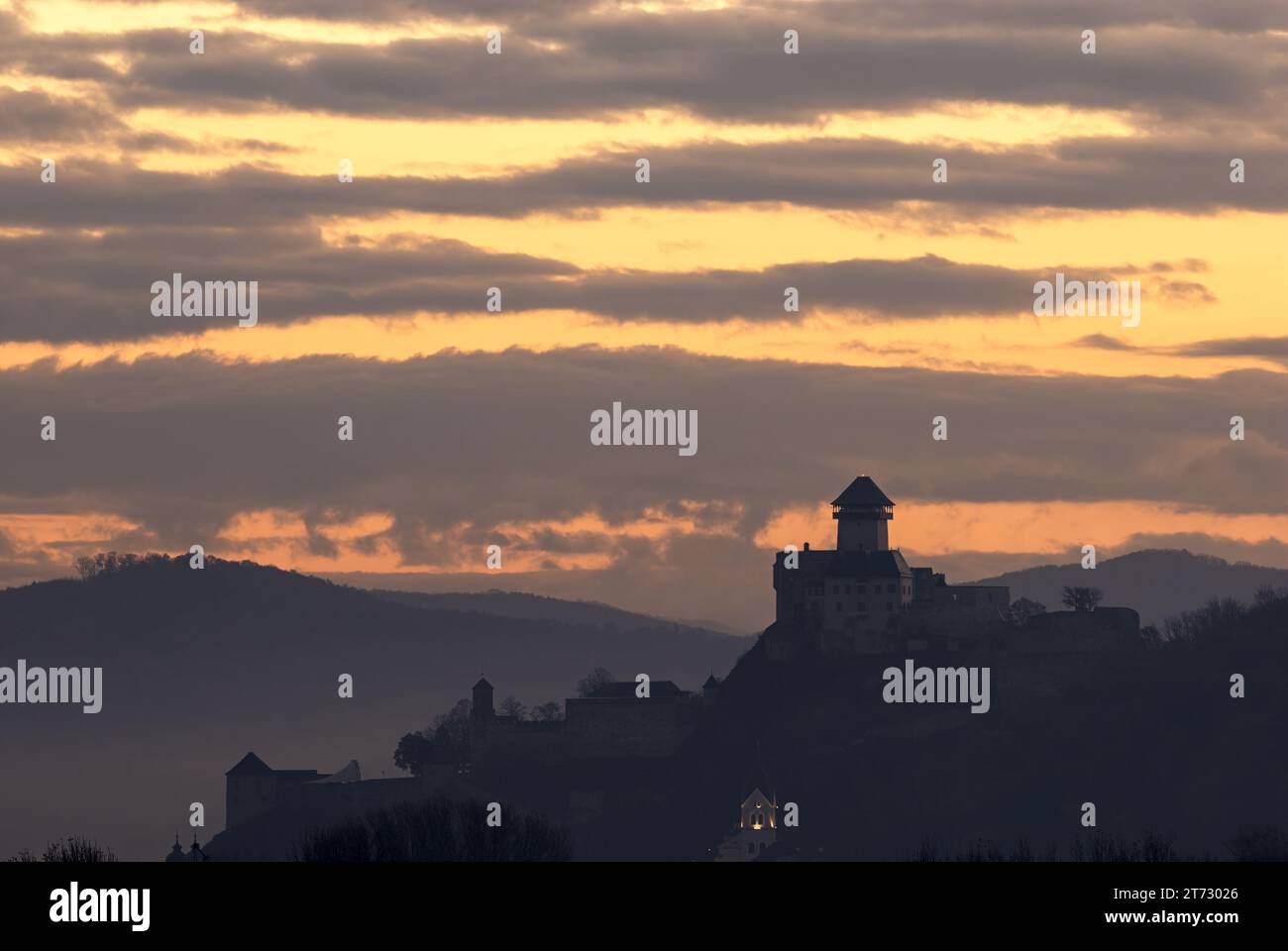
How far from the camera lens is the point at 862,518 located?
509ft

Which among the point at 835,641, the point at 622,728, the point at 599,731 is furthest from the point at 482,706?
the point at 835,641

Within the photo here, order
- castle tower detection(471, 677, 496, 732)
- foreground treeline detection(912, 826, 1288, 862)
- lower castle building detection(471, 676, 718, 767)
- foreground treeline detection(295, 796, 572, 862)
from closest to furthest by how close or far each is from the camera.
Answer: foreground treeline detection(295, 796, 572, 862)
foreground treeline detection(912, 826, 1288, 862)
lower castle building detection(471, 676, 718, 767)
castle tower detection(471, 677, 496, 732)

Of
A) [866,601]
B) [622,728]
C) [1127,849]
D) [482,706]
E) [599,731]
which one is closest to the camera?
[1127,849]

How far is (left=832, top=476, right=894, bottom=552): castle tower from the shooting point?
15438 cm

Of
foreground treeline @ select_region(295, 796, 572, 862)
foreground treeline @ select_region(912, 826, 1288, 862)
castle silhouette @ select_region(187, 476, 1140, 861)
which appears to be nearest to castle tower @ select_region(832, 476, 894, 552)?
castle silhouette @ select_region(187, 476, 1140, 861)

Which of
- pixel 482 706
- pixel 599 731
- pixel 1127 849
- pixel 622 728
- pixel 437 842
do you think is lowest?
pixel 1127 849

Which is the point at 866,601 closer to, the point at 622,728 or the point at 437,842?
the point at 622,728

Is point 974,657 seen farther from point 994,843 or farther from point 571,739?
point 571,739

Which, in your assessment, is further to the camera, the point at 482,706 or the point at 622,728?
the point at 482,706

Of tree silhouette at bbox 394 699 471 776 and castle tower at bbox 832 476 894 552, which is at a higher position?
castle tower at bbox 832 476 894 552

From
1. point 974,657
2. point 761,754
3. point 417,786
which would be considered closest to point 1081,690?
point 974,657

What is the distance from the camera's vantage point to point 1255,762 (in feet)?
489

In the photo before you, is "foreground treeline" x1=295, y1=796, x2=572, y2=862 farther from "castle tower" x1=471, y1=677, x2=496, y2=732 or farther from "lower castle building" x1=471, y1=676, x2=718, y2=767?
"castle tower" x1=471, y1=677, x2=496, y2=732
